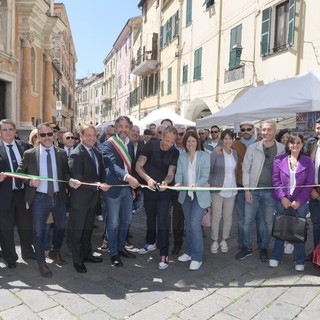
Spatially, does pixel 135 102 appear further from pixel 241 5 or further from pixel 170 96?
pixel 241 5

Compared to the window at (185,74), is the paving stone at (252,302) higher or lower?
lower

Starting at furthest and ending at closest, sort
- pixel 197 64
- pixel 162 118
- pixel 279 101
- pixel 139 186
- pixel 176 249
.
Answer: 1. pixel 197 64
2. pixel 162 118
3. pixel 279 101
4. pixel 176 249
5. pixel 139 186

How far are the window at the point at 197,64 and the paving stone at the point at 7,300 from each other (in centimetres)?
1470

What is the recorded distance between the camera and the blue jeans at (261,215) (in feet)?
15.0

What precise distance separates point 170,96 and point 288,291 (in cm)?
1792

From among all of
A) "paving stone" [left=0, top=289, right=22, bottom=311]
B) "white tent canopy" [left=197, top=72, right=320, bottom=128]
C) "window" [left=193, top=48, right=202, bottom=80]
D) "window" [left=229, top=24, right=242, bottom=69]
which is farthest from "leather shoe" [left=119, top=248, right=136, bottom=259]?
"window" [left=193, top=48, right=202, bottom=80]

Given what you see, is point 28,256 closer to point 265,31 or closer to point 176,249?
point 176,249

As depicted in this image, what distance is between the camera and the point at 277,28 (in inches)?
456

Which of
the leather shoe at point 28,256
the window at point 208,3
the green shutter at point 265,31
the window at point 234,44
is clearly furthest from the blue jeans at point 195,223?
the window at point 208,3

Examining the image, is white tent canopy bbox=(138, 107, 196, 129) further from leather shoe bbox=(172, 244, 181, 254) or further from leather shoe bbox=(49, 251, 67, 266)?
leather shoe bbox=(49, 251, 67, 266)

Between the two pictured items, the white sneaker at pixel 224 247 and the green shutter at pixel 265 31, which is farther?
the green shutter at pixel 265 31

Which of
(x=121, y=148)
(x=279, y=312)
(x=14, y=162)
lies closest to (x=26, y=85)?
(x=14, y=162)

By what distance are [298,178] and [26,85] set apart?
13.7 metres

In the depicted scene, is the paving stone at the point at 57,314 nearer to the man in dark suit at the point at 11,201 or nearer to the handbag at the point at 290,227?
the man in dark suit at the point at 11,201
